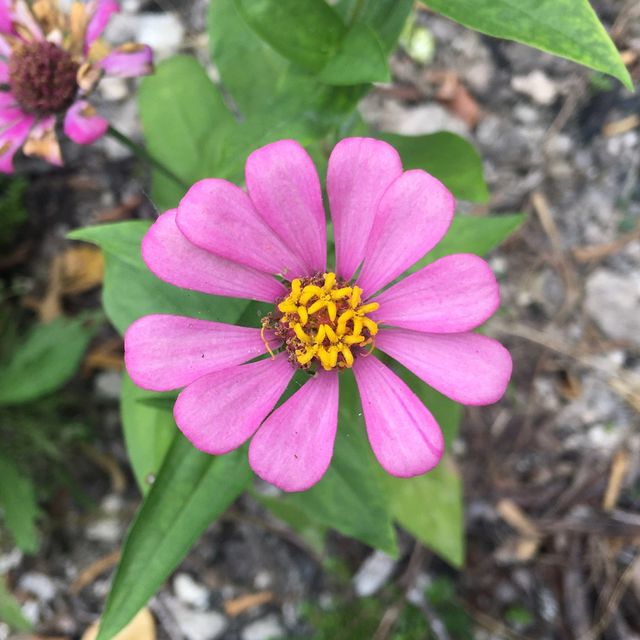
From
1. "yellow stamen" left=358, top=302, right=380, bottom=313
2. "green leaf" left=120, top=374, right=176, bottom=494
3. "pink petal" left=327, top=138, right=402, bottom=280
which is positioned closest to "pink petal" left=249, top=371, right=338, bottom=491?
"yellow stamen" left=358, top=302, right=380, bottom=313

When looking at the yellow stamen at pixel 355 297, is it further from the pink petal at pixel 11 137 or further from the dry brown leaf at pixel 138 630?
the dry brown leaf at pixel 138 630

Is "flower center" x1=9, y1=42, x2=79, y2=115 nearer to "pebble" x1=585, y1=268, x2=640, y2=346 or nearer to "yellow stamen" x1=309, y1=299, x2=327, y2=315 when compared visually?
"yellow stamen" x1=309, y1=299, x2=327, y2=315

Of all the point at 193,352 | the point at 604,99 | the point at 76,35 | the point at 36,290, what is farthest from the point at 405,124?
the point at 193,352

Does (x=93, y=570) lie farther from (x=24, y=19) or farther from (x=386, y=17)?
(x=386, y=17)

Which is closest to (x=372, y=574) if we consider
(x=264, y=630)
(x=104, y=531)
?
(x=264, y=630)

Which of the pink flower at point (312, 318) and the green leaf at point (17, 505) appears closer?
the pink flower at point (312, 318)

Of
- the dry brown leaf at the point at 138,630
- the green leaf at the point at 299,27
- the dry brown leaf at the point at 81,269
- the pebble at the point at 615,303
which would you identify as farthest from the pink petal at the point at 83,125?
Result: the pebble at the point at 615,303
